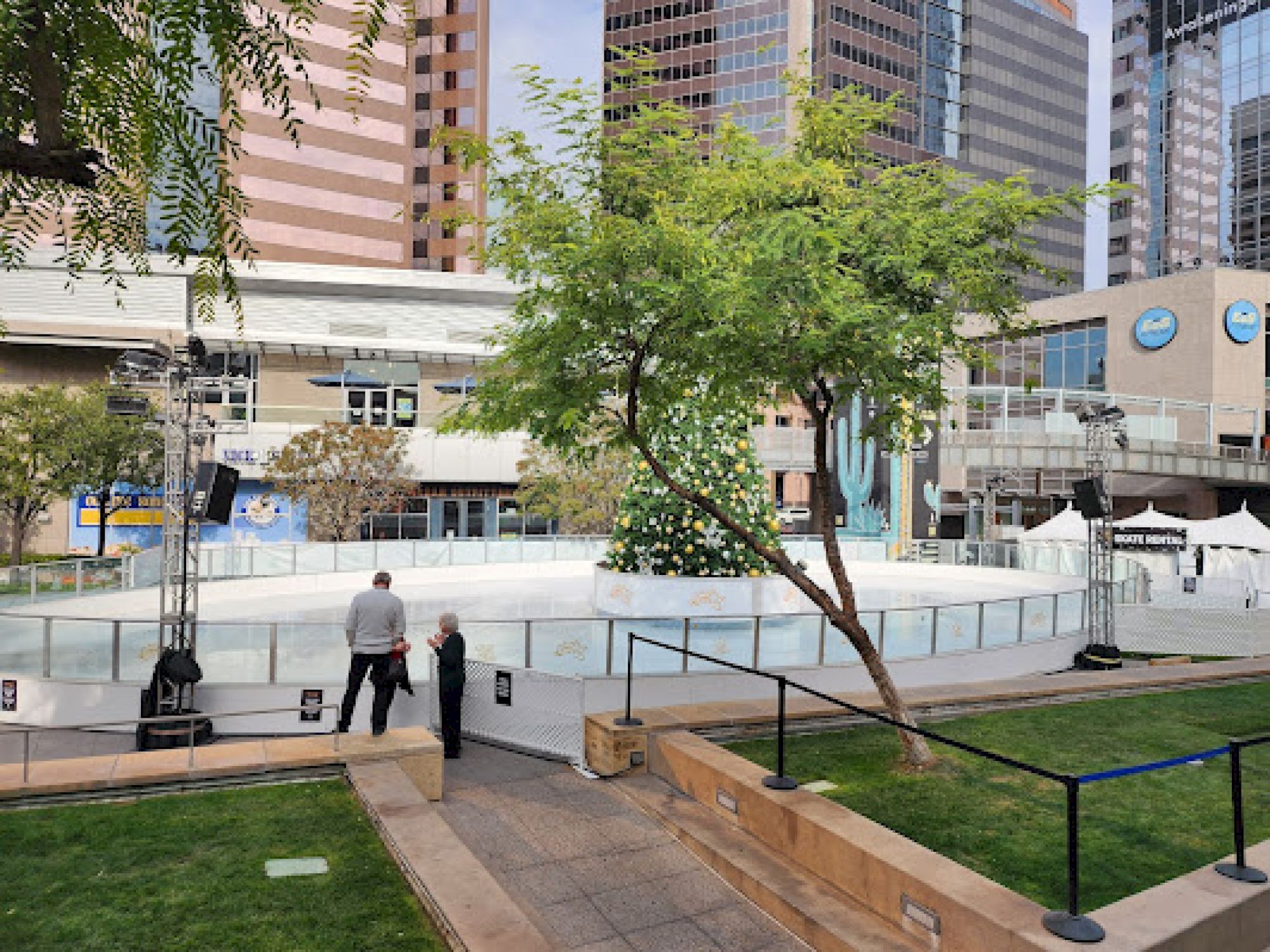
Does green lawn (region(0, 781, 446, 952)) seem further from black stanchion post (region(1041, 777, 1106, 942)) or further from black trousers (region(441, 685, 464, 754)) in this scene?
black stanchion post (region(1041, 777, 1106, 942))

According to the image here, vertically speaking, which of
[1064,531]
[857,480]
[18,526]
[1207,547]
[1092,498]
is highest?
[857,480]

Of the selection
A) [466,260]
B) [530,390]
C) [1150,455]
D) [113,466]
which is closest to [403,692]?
[530,390]

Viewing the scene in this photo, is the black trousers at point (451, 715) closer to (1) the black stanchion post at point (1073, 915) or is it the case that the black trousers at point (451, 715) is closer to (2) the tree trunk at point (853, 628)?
(2) the tree trunk at point (853, 628)

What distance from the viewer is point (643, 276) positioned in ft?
29.7

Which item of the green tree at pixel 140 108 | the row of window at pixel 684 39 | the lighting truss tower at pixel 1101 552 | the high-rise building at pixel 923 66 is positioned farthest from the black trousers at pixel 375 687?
the row of window at pixel 684 39

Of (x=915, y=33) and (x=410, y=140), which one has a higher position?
(x=915, y=33)

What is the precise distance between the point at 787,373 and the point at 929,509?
2894 cm

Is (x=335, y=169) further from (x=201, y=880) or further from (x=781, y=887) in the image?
(x=781, y=887)

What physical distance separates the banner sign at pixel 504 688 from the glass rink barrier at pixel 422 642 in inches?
7.7

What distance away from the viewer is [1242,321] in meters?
61.1

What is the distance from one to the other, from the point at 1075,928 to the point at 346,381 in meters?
43.2

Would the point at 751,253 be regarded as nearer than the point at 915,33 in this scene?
Yes

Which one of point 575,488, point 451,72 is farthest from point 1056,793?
point 451,72

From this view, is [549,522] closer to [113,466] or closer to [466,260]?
[113,466]
